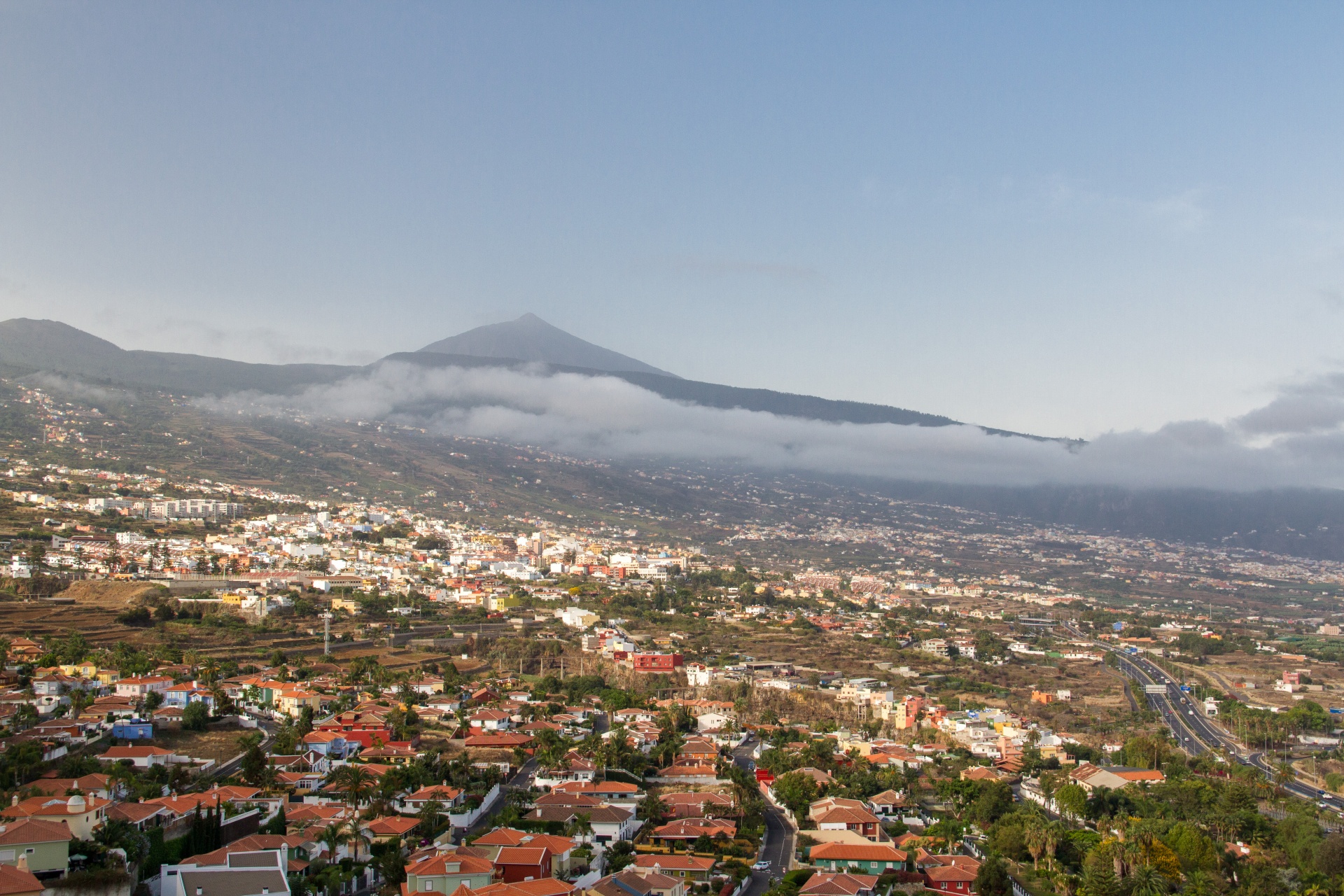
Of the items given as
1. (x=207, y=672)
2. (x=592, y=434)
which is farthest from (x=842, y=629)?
(x=592, y=434)

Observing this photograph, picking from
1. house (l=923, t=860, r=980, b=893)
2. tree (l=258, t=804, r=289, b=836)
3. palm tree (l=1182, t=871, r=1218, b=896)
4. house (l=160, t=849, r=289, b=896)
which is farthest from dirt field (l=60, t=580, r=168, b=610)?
palm tree (l=1182, t=871, r=1218, b=896)

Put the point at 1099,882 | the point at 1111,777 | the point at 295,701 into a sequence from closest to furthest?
the point at 1099,882
the point at 1111,777
the point at 295,701

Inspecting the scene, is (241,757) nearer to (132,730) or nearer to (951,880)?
(132,730)

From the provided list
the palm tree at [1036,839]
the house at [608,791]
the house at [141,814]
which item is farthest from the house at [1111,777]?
the house at [141,814]

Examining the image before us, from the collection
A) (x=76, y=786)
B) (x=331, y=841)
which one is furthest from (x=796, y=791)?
(x=76, y=786)

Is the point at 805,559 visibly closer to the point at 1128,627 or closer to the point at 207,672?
the point at 1128,627
